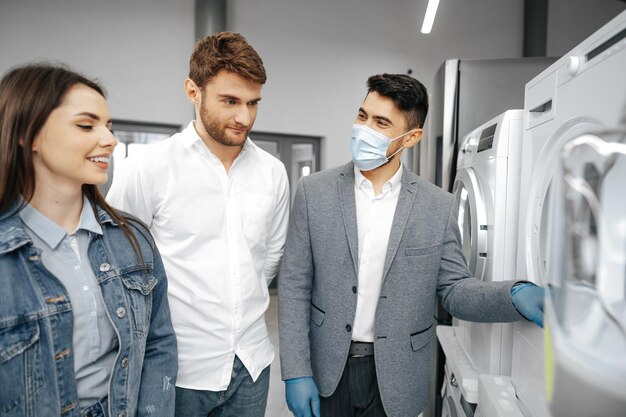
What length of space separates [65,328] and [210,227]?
518mm

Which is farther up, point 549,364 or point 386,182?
point 386,182

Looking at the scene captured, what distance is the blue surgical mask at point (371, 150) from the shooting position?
1410 millimetres

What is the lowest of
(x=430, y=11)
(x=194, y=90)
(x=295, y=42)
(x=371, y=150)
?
Result: (x=371, y=150)

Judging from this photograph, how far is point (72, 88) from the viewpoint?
3.03 ft

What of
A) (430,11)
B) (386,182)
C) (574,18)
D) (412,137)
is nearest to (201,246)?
(386,182)

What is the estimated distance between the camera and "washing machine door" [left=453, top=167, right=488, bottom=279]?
154cm

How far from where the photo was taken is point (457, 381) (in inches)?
64.5

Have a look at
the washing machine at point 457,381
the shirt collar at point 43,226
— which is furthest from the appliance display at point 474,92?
the shirt collar at point 43,226

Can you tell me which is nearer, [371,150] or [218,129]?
[218,129]

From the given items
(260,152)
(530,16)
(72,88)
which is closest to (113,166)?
(260,152)

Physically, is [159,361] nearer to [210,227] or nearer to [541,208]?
[210,227]

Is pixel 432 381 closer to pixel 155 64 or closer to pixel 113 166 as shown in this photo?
pixel 113 166

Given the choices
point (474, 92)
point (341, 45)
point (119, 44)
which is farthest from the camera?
point (341, 45)

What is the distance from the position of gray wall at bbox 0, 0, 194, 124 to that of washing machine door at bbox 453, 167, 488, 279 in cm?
320
